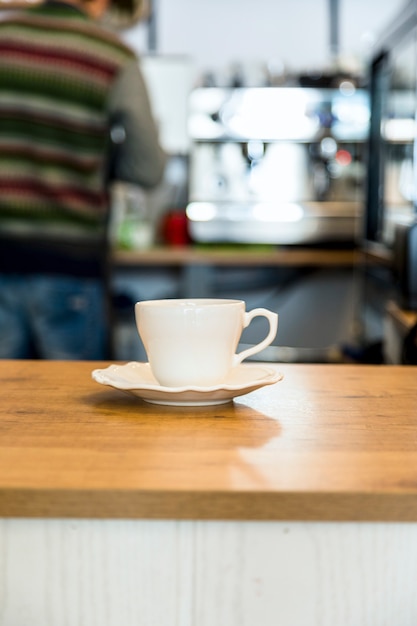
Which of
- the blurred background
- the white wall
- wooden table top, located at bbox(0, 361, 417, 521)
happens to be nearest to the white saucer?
wooden table top, located at bbox(0, 361, 417, 521)

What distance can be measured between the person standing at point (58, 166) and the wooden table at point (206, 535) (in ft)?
6.24

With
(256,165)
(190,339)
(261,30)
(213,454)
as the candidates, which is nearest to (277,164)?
(256,165)

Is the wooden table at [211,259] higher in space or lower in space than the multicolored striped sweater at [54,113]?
lower

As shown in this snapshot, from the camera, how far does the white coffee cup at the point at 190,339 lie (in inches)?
35.0

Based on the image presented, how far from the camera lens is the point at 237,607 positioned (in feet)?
2.28

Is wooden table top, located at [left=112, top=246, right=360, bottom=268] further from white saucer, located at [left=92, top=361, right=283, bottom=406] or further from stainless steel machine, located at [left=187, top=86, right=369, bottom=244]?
white saucer, located at [left=92, top=361, right=283, bottom=406]

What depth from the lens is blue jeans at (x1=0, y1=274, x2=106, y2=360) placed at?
2.62 metres

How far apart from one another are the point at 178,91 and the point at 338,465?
415 cm

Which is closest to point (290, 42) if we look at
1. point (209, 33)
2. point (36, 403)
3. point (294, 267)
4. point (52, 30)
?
point (209, 33)

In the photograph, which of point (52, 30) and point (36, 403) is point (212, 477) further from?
point (52, 30)

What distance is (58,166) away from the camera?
2.62 m

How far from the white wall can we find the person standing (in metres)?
2.18

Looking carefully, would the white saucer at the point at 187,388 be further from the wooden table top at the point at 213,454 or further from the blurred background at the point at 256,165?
the blurred background at the point at 256,165

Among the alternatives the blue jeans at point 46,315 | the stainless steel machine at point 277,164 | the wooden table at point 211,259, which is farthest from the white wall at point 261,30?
the blue jeans at point 46,315
